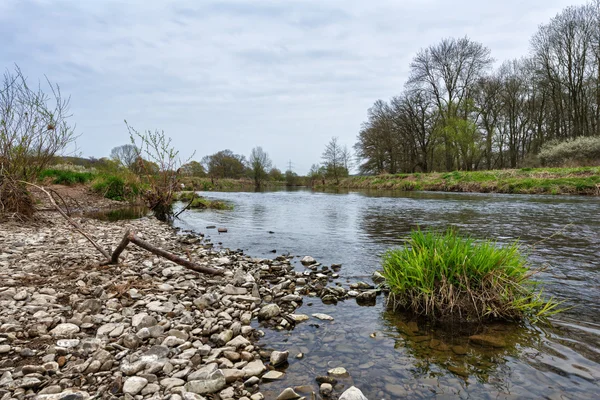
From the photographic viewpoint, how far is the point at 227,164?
6650 centimetres

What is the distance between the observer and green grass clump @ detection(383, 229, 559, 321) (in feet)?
11.6

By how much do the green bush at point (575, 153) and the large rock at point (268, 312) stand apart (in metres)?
29.1

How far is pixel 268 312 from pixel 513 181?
25.1 metres

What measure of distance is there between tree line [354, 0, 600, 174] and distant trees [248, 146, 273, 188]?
23869 millimetres

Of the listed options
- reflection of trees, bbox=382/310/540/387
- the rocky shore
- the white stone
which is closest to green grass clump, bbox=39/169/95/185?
the rocky shore

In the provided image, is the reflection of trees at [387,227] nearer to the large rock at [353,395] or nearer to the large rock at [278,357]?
the large rock at [278,357]

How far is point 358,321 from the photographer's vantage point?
3.61 metres

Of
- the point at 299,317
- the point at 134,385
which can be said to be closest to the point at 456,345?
the point at 299,317

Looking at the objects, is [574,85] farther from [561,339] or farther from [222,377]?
[222,377]

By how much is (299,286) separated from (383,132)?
4057cm

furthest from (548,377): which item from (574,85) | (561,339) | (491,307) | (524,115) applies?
(524,115)

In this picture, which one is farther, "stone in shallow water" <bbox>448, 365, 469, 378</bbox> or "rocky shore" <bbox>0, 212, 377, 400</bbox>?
"stone in shallow water" <bbox>448, 365, 469, 378</bbox>

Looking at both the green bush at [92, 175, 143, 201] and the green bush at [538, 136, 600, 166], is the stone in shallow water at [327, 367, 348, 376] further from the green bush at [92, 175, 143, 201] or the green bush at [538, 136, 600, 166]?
the green bush at [538, 136, 600, 166]

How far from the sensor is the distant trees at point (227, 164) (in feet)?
213
